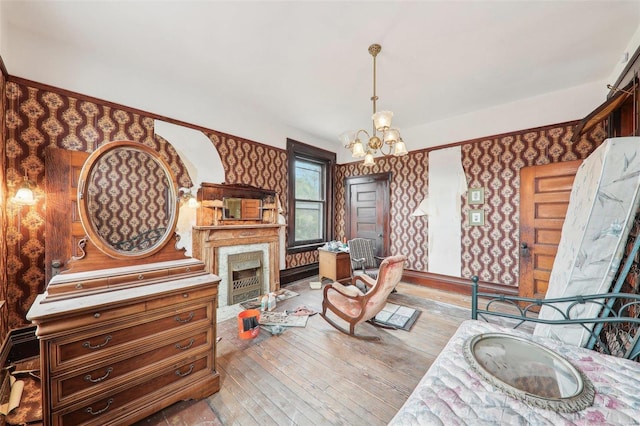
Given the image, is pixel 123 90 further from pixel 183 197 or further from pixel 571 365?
pixel 571 365

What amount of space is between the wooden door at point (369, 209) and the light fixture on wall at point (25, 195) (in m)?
4.74

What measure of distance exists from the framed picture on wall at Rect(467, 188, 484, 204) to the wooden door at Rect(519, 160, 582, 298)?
561 millimetres

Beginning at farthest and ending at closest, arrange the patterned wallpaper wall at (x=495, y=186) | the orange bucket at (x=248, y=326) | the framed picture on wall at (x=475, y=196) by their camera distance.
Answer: the framed picture on wall at (x=475, y=196) < the patterned wallpaper wall at (x=495, y=186) < the orange bucket at (x=248, y=326)

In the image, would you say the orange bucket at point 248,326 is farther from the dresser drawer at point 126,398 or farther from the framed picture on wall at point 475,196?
the framed picture on wall at point 475,196

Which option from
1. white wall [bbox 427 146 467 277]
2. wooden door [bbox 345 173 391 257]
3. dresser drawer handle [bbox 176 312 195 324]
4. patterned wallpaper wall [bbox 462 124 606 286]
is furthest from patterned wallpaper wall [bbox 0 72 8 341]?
patterned wallpaper wall [bbox 462 124 606 286]

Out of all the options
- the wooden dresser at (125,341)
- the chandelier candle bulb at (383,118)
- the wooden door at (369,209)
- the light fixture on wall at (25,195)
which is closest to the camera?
the wooden dresser at (125,341)

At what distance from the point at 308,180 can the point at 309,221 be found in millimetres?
934

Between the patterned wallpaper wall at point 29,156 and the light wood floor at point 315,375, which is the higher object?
the patterned wallpaper wall at point 29,156

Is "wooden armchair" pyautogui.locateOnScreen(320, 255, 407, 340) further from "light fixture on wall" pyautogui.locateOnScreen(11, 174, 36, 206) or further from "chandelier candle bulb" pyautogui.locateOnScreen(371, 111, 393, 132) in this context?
"light fixture on wall" pyautogui.locateOnScreen(11, 174, 36, 206)

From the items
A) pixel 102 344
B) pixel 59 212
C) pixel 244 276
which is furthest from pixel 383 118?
pixel 59 212

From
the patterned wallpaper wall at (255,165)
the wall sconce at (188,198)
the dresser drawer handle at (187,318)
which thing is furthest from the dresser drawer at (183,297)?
the patterned wallpaper wall at (255,165)

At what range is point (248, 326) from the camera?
2598mm

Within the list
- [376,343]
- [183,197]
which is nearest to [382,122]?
[376,343]

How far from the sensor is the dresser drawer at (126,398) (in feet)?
4.40
